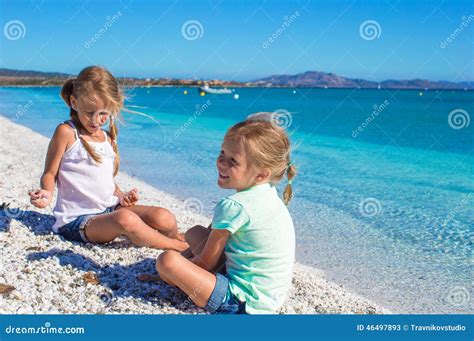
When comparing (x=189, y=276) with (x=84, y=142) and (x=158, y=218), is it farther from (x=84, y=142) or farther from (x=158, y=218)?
(x=84, y=142)

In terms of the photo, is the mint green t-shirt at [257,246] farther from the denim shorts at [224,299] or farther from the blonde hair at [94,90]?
the blonde hair at [94,90]

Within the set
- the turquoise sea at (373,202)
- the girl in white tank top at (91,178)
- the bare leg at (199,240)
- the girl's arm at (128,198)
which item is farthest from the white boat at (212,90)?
the bare leg at (199,240)

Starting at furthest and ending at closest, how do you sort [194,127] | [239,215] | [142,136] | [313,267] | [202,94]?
[202,94]
[194,127]
[142,136]
[313,267]
[239,215]

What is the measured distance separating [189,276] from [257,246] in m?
0.47

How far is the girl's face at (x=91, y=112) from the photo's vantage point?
15.0 feet

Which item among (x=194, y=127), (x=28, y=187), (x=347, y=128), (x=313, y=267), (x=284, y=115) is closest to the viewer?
(x=284, y=115)

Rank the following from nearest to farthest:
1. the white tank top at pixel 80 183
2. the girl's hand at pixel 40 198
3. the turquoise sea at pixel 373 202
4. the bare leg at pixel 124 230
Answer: the girl's hand at pixel 40 198
the bare leg at pixel 124 230
the white tank top at pixel 80 183
the turquoise sea at pixel 373 202

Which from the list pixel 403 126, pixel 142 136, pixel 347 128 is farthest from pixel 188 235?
pixel 403 126

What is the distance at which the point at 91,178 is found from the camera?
4727 millimetres

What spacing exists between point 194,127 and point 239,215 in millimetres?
20358

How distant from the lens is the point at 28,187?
7.03 metres

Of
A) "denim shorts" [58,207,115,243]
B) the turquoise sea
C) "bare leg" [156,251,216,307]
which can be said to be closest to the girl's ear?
the turquoise sea

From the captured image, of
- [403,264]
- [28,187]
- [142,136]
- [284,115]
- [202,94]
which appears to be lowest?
[202,94]
